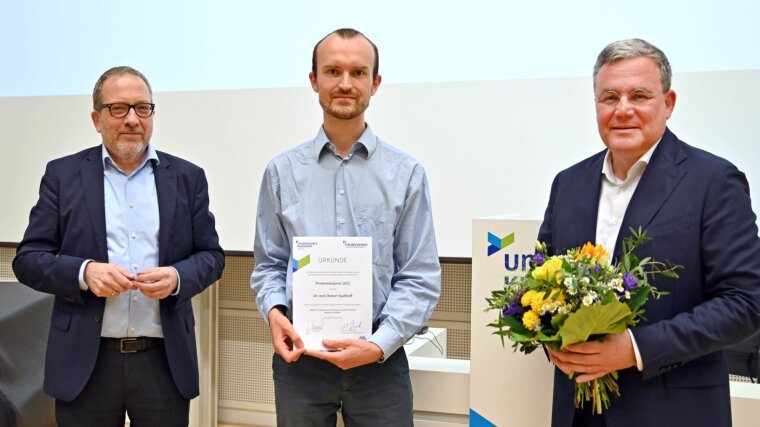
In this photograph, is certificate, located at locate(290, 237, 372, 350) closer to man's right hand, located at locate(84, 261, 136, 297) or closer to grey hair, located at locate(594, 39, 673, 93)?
man's right hand, located at locate(84, 261, 136, 297)

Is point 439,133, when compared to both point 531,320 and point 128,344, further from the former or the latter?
point 531,320

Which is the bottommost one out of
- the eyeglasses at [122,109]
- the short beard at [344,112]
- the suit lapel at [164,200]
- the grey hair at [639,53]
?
the suit lapel at [164,200]

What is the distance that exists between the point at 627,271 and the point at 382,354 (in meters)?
0.71

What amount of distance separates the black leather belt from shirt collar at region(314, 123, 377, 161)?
831 millimetres

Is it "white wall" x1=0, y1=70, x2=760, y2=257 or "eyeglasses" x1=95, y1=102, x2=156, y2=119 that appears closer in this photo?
"eyeglasses" x1=95, y1=102, x2=156, y2=119

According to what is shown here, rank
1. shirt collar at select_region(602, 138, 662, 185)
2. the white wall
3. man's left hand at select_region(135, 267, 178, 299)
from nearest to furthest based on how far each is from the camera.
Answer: shirt collar at select_region(602, 138, 662, 185)
man's left hand at select_region(135, 267, 178, 299)
the white wall

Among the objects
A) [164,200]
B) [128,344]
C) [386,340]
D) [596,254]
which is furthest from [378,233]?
[128,344]

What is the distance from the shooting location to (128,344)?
6.95ft

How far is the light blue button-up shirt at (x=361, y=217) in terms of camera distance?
196 centimetres

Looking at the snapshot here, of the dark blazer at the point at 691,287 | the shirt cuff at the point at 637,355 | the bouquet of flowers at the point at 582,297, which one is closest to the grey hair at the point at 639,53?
the dark blazer at the point at 691,287

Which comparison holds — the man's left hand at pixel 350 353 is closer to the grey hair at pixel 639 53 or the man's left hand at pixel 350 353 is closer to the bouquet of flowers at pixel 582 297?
the bouquet of flowers at pixel 582 297

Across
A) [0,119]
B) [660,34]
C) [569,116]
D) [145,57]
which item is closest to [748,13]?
[660,34]
